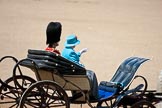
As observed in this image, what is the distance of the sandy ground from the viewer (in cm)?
919

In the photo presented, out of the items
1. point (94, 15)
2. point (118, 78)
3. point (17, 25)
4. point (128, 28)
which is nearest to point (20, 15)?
point (17, 25)

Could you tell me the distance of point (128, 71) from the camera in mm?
5402

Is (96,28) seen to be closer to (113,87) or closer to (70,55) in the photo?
(113,87)

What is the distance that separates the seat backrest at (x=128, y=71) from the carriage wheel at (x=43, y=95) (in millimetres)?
952

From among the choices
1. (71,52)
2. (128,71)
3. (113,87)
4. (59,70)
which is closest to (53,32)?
(71,52)

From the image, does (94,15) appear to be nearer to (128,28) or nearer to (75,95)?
(128,28)

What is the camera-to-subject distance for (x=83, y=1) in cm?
1009

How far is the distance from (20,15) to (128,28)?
101 inches

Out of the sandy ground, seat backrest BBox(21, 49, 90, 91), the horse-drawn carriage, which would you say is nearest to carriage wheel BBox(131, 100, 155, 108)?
the horse-drawn carriage

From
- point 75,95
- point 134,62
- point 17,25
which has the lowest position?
point 75,95

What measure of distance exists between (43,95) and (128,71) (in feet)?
4.40

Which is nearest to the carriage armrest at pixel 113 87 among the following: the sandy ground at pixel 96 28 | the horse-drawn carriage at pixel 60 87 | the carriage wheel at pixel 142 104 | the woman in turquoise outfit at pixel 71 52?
the horse-drawn carriage at pixel 60 87

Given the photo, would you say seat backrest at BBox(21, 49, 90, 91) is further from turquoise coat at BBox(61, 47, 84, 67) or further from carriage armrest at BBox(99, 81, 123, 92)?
carriage armrest at BBox(99, 81, 123, 92)

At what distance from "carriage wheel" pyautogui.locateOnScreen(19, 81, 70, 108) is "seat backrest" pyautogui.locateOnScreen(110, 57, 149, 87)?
3.12 feet
